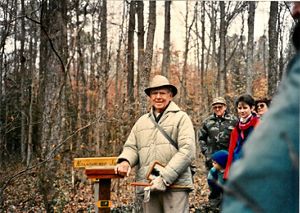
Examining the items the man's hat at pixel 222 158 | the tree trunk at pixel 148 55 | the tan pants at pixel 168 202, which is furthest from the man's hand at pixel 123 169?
the tree trunk at pixel 148 55

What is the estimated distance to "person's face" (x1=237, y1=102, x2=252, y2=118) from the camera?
5.54 meters

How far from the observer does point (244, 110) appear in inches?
220

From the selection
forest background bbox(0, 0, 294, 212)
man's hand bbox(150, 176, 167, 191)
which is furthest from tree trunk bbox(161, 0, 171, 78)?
man's hand bbox(150, 176, 167, 191)

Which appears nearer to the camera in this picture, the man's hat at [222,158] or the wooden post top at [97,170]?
the wooden post top at [97,170]

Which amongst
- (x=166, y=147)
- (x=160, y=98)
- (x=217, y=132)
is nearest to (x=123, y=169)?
(x=166, y=147)

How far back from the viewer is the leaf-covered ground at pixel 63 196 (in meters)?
7.78

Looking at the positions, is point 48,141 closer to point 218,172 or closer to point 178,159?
point 218,172

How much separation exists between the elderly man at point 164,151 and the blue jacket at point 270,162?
335 cm

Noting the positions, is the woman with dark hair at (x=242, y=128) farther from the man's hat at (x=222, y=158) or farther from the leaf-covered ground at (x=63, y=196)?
the leaf-covered ground at (x=63, y=196)

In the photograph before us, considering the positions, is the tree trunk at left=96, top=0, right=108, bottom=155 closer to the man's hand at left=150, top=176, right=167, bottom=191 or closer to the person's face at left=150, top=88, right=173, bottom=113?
the person's face at left=150, top=88, right=173, bottom=113

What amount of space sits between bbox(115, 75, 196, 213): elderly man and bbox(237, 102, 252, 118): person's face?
1028mm

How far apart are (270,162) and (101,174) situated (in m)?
3.84

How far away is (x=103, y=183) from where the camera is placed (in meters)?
4.98

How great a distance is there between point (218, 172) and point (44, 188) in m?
2.68
